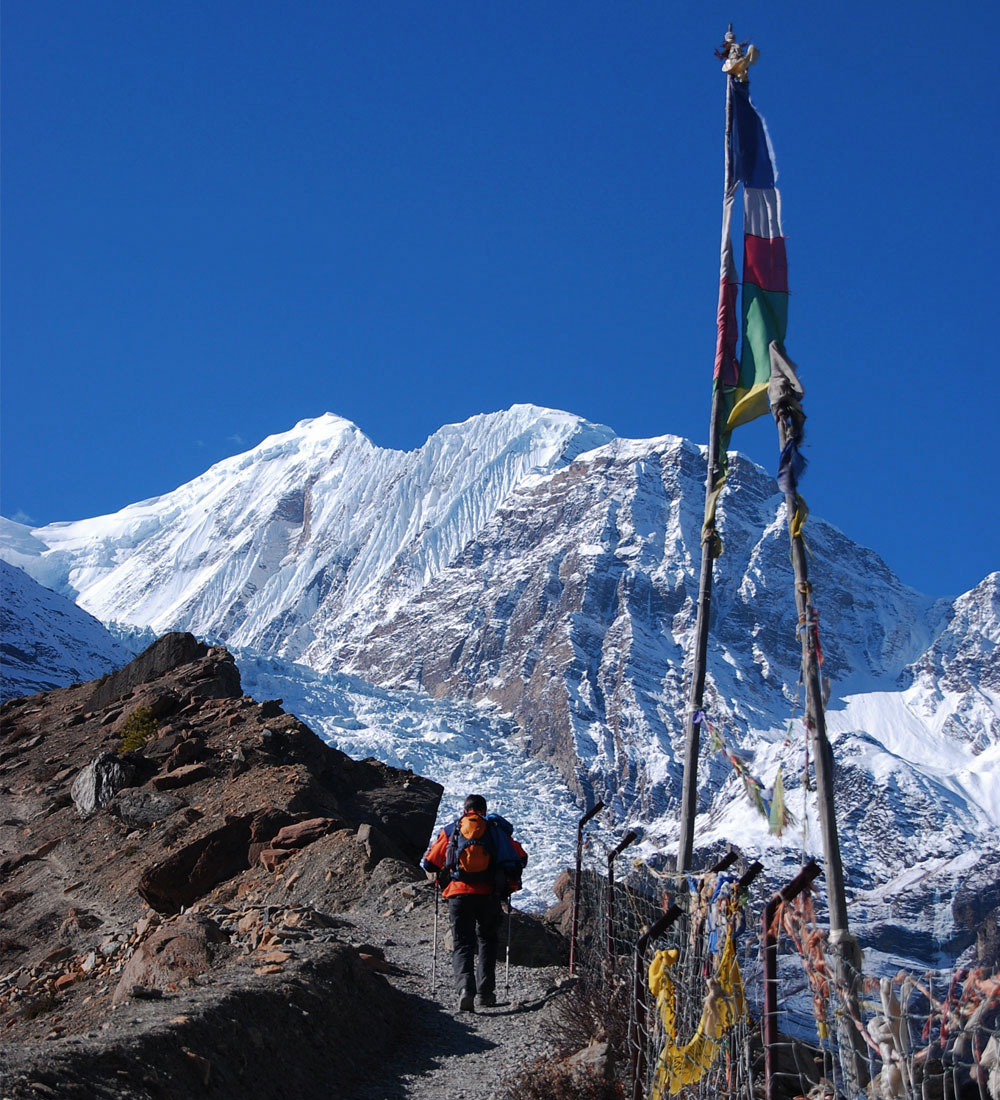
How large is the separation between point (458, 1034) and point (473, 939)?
1.03 metres

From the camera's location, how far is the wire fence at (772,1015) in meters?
4.36

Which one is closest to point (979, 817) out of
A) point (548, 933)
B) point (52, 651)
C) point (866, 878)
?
point (866, 878)

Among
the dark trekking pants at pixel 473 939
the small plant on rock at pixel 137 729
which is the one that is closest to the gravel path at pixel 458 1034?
the dark trekking pants at pixel 473 939

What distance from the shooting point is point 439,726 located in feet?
576

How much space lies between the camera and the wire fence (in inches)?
172

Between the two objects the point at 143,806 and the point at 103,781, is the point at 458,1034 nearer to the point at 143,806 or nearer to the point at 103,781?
the point at 143,806

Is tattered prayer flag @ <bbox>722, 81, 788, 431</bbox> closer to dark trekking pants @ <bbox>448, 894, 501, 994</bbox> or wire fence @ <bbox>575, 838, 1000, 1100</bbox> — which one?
wire fence @ <bbox>575, 838, 1000, 1100</bbox>

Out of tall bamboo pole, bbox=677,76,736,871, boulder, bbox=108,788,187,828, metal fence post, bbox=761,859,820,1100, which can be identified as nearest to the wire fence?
metal fence post, bbox=761,859,820,1100

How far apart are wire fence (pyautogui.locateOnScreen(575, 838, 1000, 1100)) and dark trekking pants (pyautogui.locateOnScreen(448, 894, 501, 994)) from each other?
2.11 meters

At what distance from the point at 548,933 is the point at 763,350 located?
25.9 ft

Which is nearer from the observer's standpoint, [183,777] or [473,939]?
[473,939]

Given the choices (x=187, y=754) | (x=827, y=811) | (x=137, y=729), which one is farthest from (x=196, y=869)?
(x=827, y=811)

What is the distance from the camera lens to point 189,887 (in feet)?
50.9

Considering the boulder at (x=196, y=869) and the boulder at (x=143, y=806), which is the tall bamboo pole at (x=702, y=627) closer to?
the boulder at (x=196, y=869)
